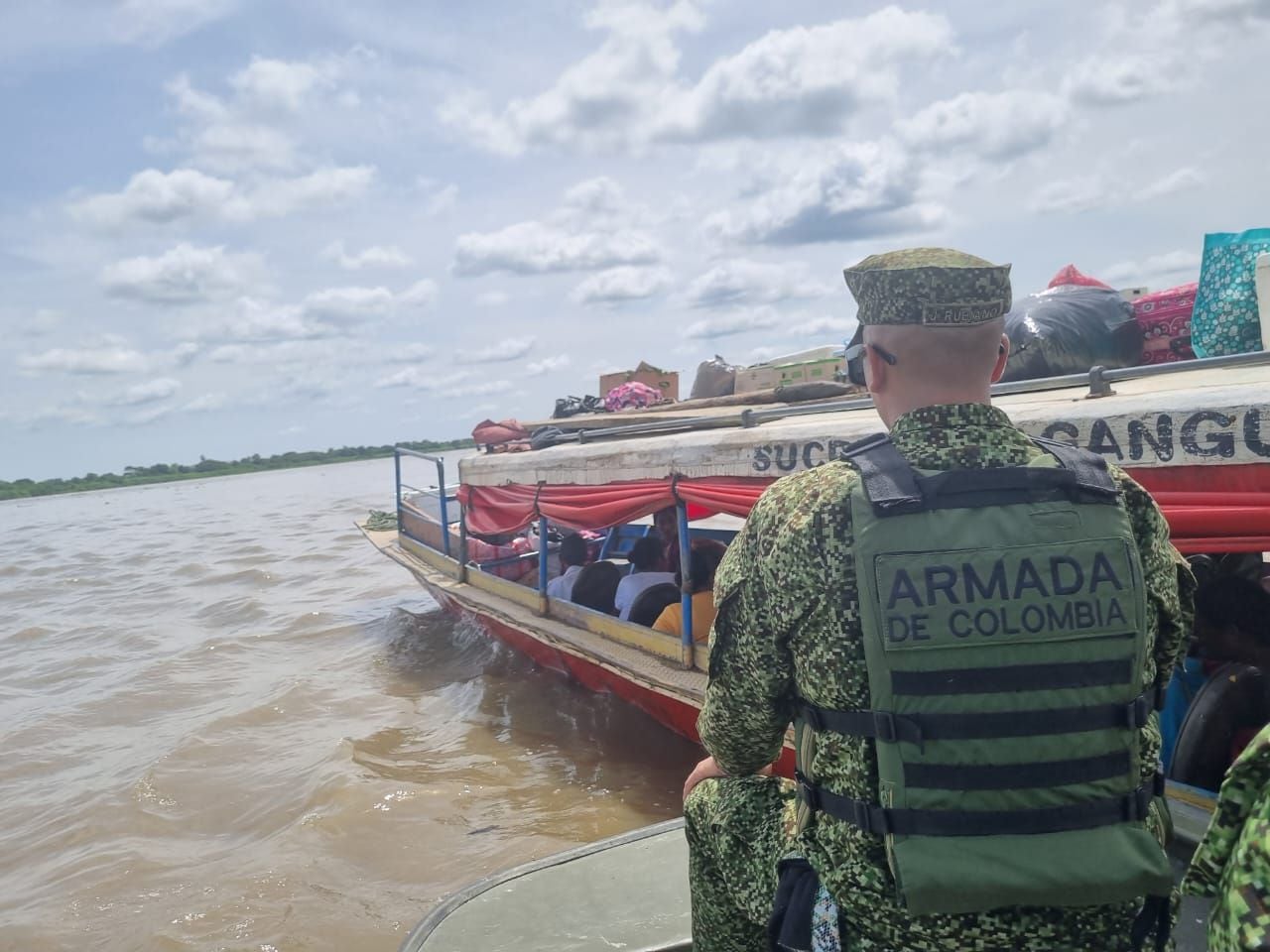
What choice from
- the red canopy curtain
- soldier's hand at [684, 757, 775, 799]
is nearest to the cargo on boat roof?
the red canopy curtain

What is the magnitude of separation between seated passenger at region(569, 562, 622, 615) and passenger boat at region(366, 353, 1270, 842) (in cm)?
14

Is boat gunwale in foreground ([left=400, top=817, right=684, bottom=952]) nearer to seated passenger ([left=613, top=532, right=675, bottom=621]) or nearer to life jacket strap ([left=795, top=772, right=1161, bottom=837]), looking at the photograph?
life jacket strap ([left=795, top=772, right=1161, bottom=837])

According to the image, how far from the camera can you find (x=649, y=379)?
11.4 m

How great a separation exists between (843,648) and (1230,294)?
3265 mm

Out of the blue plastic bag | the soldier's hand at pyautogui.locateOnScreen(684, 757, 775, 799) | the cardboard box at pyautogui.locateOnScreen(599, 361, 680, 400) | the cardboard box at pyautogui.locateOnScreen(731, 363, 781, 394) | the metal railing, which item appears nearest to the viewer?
the soldier's hand at pyautogui.locateOnScreen(684, 757, 775, 799)

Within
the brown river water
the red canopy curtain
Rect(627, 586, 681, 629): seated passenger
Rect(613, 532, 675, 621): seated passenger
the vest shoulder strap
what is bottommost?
the brown river water

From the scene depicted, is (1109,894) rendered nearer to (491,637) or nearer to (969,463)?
(969,463)

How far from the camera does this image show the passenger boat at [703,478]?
271cm

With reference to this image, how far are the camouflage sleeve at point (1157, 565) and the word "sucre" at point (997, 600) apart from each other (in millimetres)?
213

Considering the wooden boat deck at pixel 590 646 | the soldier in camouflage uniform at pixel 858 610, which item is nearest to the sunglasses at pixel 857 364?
the soldier in camouflage uniform at pixel 858 610

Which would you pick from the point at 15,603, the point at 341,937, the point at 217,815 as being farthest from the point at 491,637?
the point at 15,603

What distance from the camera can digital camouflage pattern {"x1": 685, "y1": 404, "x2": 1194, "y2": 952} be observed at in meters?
1.51

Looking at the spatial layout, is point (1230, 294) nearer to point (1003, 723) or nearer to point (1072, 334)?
point (1072, 334)

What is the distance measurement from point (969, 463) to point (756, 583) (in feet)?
1.34
